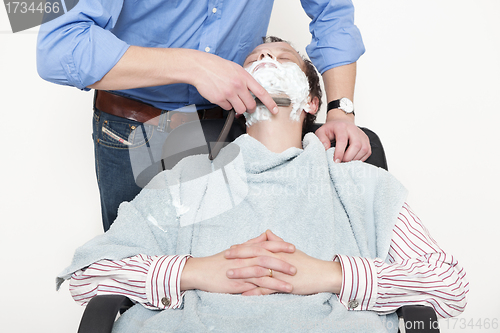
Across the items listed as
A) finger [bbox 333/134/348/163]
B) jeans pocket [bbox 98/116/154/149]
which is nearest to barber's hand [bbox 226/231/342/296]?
finger [bbox 333/134/348/163]

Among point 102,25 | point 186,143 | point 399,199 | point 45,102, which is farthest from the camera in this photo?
point 45,102

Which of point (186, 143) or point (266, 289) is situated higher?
point (186, 143)

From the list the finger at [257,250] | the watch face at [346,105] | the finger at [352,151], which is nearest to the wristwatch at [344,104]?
the watch face at [346,105]

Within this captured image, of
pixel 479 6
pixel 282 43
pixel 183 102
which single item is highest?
pixel 479 6

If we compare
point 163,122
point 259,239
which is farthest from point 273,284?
point 163,122

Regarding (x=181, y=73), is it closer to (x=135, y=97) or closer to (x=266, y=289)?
(x=135, y=97)

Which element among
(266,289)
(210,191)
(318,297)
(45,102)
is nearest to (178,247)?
(210,191)

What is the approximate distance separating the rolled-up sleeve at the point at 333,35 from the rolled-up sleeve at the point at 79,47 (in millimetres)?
966

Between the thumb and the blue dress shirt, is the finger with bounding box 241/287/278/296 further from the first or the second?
the blue dress shirt

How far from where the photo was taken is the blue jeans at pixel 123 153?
151 cm

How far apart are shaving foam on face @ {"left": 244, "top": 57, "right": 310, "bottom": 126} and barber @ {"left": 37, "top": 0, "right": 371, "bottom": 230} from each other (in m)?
0.11

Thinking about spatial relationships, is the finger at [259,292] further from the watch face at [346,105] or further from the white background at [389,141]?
the white background at [389,141]

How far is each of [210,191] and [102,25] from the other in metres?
0.63

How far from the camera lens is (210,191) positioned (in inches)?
53.9
